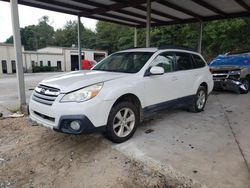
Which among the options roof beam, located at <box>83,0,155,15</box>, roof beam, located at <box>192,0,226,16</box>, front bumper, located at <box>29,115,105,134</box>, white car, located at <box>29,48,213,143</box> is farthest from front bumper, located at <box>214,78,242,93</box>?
front bumper, located at <box>29,115,105,134</box>

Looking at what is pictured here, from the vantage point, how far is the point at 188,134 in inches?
158

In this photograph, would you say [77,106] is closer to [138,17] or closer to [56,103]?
[56,103]

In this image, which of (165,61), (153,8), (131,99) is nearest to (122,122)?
(131,99)

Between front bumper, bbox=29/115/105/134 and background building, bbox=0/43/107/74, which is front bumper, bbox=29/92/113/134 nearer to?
front bumper, bbox=29/115/105/134

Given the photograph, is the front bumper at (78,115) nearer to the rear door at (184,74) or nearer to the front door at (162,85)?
the front door at (162,85)

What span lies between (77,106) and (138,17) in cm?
800

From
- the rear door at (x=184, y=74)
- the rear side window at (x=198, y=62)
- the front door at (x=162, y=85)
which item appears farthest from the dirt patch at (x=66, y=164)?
the rear side window at (x=198, y=62)

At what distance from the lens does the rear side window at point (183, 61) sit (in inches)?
187

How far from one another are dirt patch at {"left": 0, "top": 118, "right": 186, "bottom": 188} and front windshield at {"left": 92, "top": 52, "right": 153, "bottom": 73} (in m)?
1.43

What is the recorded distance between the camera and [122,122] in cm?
356

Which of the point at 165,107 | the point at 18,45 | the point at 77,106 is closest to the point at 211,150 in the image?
the point at 165,107

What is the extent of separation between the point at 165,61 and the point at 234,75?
4.70 meters

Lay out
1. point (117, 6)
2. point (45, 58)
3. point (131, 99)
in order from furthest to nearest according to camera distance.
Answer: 1. point (45, 58)
2. point (117, 6)
3. point (131, 99)

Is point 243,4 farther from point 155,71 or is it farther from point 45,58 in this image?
point 45,58
